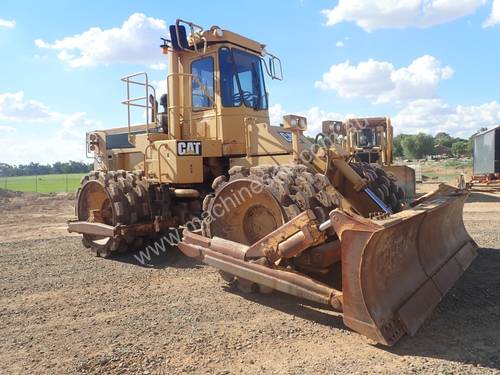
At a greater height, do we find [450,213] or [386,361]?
[450,213]

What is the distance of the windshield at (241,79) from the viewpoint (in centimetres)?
674

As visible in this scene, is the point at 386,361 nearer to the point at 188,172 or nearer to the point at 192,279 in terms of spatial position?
the point at 192,279

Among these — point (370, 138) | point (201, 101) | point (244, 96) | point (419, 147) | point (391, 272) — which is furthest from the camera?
point (419, 147)

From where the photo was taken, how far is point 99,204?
8062 mm

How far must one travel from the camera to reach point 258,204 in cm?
509

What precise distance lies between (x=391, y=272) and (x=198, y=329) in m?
1.96

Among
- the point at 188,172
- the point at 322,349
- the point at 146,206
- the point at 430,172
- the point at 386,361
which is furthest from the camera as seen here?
the point at 430,172

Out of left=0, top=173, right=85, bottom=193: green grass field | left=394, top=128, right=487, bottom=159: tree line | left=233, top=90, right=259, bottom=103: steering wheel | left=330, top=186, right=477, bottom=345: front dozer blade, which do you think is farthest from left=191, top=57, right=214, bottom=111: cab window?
left=394, top=128, right=487, bottom=159: tree line

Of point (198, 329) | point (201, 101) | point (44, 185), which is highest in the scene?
point (201, 101)

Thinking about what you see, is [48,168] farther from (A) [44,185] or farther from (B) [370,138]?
(B) [370,138]

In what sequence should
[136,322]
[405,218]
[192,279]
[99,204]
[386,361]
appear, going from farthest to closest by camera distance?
1. [99,204]
2. [192,279]
3. [136,322]
4. [405,218]
5. [386,361]

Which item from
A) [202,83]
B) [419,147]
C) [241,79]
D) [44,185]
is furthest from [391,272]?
[419,147]

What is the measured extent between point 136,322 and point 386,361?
8.17ft

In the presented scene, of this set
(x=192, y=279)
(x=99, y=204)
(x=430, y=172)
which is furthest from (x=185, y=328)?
(x=430, y=172)
